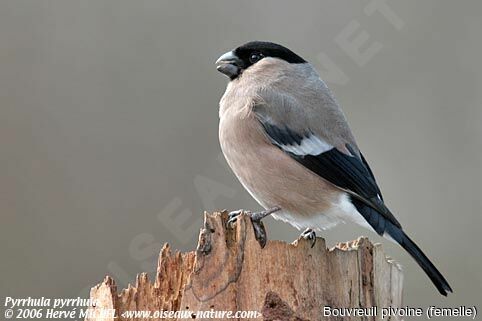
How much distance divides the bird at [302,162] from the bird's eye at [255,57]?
0.37 m

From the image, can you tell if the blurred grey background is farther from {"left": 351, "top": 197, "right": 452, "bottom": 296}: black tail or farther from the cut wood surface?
the cut wood surface

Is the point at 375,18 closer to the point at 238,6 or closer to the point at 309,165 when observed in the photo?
the point at 238,6

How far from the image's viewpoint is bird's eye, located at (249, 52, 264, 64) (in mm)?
5090

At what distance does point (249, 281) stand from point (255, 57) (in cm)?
208

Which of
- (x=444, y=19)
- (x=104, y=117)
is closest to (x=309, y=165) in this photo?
(x=104, y=117)

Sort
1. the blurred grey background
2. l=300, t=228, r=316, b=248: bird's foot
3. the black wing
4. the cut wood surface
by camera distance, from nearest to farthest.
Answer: the cut wood surface < l=300, t=228, r=316, b=248: bird's foot < the black wing < the blurred grey background

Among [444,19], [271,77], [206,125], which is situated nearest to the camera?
[271,77]

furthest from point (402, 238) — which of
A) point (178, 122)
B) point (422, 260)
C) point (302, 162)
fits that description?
point (178, 122)

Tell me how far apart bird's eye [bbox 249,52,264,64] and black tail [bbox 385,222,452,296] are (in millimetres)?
1404

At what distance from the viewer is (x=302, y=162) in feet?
14.7

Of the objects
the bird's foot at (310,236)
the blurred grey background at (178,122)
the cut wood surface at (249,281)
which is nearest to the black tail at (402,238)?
the bird's foot at (310,236)

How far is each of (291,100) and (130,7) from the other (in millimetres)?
3402

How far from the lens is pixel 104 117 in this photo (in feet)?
23.1

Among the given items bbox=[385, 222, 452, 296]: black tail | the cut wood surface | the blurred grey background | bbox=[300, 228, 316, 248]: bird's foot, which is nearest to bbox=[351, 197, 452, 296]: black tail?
bbox=[385, 222, 452, 296]: black tail
